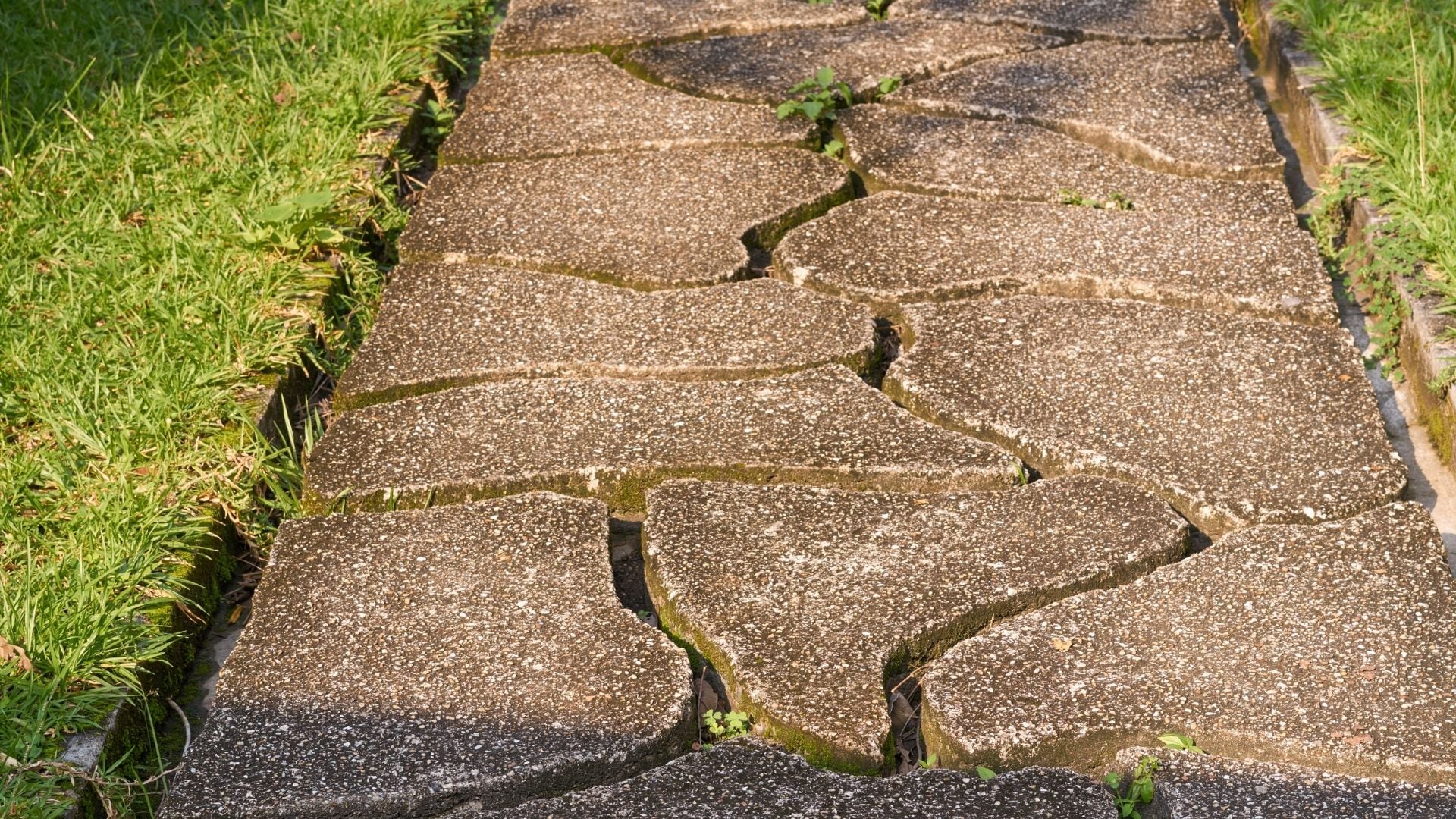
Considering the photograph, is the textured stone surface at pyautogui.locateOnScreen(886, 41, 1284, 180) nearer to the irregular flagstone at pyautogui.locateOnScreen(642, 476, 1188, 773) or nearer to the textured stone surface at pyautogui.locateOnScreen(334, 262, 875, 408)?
the textured stone surface at pyautogui.locateOnScreen(334, 262, 875, 408)

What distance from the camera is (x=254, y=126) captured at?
307cm

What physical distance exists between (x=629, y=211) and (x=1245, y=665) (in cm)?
151

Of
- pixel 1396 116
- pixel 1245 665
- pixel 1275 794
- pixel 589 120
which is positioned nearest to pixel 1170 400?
pixel 1245 665

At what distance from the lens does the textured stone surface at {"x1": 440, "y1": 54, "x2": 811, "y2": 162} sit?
3.08m

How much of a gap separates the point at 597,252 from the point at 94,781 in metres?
1.32

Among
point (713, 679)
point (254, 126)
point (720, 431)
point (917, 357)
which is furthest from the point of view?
point (254, 126)

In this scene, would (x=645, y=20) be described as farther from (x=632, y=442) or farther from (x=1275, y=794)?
(x=1275, y=794)

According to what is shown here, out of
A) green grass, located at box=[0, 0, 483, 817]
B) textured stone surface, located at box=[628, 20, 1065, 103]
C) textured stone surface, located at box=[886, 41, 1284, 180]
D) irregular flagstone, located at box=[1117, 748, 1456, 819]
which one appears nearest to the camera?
irregular flagstone, located at box=[1117, 748, 1456, 819]

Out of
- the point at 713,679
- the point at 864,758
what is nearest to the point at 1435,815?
the point at 864,758

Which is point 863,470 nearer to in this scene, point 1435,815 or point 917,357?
point 917,357

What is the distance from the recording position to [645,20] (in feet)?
12.0

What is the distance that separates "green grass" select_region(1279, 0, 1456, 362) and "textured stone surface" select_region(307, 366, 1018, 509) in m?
0.93

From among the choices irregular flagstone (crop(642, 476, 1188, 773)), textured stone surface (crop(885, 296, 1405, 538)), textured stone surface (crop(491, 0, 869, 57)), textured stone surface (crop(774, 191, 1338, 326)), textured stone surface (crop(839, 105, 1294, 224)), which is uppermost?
textured stone surface (crop(491, 0, 869, 57))

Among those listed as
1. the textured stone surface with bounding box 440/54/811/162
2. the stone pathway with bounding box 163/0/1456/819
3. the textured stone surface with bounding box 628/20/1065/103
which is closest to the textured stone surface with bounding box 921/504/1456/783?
the stone pathway with bounding box 163/0/1456/819
